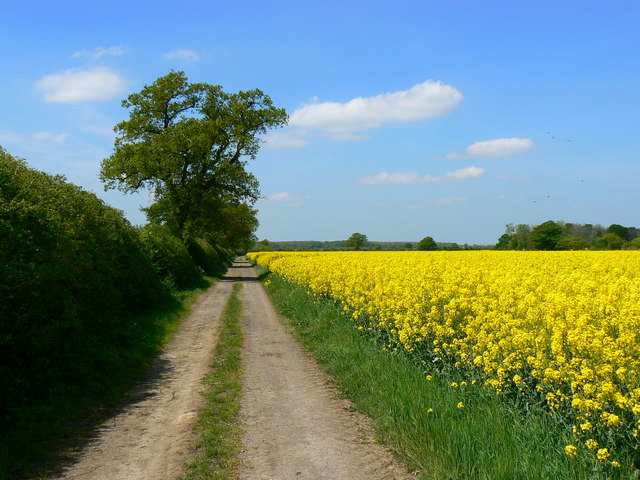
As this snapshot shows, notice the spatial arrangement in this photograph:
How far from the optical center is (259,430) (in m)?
5.88

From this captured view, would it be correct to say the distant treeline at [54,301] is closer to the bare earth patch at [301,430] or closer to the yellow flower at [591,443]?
the bare earth patch at [301,430]

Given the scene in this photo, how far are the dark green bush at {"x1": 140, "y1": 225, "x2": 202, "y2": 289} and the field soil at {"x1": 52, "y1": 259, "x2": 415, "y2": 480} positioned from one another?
12.8 metres

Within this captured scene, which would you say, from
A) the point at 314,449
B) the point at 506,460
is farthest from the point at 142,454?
the point at 506,460

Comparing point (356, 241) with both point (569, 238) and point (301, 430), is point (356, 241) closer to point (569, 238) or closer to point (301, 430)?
point (569, 238)

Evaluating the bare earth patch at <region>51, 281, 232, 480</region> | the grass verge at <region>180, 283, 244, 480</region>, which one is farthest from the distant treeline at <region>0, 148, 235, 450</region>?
the grass verge at <region>180, 283, 244, 480</region>

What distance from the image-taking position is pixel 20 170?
31.6 feet

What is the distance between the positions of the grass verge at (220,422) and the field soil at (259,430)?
12 cm

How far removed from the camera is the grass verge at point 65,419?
4992 mm

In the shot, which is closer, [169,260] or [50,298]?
[50,298]

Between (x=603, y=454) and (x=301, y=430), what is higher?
(x=603, y=454)

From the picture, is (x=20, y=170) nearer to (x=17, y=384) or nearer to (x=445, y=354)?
(x=17, y=384)

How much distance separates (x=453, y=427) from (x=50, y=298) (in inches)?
245

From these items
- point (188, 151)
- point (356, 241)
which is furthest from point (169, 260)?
point (356, 241)

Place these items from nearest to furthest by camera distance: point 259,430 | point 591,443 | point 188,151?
point 591,443 → point 259,430 → point 188,151
